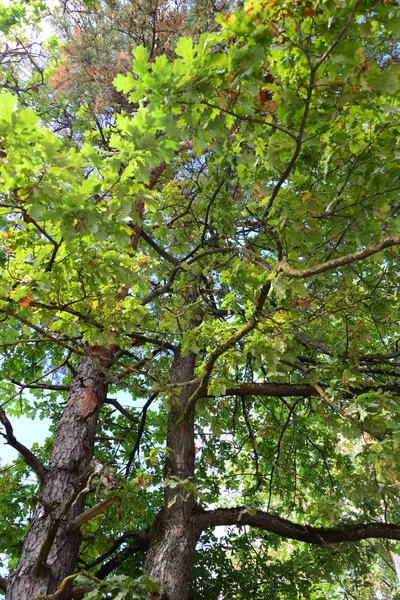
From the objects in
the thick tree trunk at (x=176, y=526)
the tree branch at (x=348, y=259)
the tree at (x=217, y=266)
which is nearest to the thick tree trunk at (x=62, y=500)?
the tree at (x=217, y=266)

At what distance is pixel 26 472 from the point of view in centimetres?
650

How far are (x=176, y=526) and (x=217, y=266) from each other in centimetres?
257

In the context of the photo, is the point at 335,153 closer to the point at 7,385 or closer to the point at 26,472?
the point at 7,385

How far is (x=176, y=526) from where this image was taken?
4328 millimetres

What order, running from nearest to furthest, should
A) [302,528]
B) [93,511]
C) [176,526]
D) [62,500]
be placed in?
[93,511], [62,500], [176,526], [302,528]

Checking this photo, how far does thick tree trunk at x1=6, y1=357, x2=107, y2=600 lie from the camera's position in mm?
3574

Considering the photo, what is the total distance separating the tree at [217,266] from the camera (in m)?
2.11

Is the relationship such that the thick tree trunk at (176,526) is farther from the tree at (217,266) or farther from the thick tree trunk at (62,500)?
the thick tree trunk at (62,500)

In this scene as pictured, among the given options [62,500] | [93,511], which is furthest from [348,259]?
Answer: [62,500]

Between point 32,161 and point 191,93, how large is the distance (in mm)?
833

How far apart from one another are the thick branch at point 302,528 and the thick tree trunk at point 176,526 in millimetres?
225

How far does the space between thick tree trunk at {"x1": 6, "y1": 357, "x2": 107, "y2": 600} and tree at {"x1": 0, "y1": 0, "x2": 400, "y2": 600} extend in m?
0.02

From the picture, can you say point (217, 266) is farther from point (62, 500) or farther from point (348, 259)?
point (62, 500)

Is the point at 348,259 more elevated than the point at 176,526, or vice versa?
the point at 348,259
